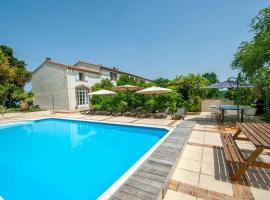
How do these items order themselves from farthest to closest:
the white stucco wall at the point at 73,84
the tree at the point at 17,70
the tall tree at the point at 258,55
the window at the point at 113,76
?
the window at the point at 113,76, the tree at the point at 17,70, the white stucco wall at the point at 73,84, the tall tree at the point at 258,55

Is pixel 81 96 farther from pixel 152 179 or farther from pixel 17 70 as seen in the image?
pixel 152 179

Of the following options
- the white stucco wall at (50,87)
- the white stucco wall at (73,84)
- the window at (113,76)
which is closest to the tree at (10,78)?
the white stucco wall at (50,87)

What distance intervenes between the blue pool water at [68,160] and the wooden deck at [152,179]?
1567 millimetres

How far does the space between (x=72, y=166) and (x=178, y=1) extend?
12727 mm

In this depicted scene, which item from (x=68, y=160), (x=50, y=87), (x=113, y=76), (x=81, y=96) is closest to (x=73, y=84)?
(x=81, y=96)

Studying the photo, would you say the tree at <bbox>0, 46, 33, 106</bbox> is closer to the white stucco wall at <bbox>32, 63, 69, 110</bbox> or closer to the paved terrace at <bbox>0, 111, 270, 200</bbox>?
the white stucco wall at <bbox>32, 63, 69, 110</bbox>

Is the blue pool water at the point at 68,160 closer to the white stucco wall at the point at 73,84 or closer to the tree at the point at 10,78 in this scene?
the white stucco wall at the point at 73,84

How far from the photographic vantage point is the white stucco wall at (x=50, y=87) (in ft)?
69.8

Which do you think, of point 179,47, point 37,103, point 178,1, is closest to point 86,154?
point 178,1

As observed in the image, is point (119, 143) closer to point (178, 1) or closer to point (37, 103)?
point (178, 1)

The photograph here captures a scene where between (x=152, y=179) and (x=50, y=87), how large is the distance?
24.0 metres

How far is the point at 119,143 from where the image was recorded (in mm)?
8227

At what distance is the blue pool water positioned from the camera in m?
4.34

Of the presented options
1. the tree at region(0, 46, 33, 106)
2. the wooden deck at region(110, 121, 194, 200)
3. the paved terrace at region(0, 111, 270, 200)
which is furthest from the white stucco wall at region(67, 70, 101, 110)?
the paved terrace at region(0, 111, 270, 200)
